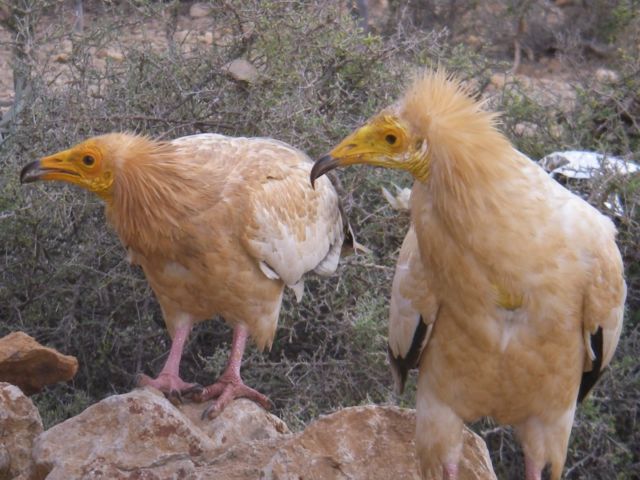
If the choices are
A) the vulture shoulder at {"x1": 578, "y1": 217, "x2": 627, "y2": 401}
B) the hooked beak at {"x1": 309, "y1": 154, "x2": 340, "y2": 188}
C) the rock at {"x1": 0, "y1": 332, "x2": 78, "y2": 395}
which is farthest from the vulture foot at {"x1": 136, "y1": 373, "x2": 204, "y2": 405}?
the vulture shoulder at {"x1": 578, "y1": 217, "x2": 627, "y2": 401}

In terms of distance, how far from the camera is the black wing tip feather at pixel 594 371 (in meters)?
4.49

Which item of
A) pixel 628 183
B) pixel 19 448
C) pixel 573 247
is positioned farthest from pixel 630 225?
pixel 19 448

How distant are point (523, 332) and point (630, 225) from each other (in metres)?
2.71

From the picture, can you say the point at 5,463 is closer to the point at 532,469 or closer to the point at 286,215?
the point at 286,215

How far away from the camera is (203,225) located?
5473mm

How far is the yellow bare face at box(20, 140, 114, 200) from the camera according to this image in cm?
532

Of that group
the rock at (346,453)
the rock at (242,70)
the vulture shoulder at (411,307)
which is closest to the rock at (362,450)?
the rock at (346,453)

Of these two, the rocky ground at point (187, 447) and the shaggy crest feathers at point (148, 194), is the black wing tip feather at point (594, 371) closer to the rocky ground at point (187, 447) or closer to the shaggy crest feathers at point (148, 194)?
the rocky ground at point (187, 447)

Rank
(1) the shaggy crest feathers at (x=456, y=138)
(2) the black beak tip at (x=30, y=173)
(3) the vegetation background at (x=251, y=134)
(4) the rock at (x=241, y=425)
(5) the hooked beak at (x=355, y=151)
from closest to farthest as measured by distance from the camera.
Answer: (1) the shaggy crest feathers at (x=456, y=138) < (5) the hooked beak at (x=355, y=151) < (4) the rock at (x=241, y=425) < (2) the black beak tip at (x=30, y=173) < (3) the vegetation background at (x=251, y=134)

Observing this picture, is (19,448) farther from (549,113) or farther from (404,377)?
(549,113)

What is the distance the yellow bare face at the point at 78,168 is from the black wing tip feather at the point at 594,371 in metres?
2.47

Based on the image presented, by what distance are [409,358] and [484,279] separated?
2.43 ft

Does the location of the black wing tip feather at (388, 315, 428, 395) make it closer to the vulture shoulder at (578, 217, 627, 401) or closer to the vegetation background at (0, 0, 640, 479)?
the vulture shoulder at (578, 217, 627, 401)

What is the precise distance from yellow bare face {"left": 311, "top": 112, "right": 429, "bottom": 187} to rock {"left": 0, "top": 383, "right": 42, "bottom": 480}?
1900mm
